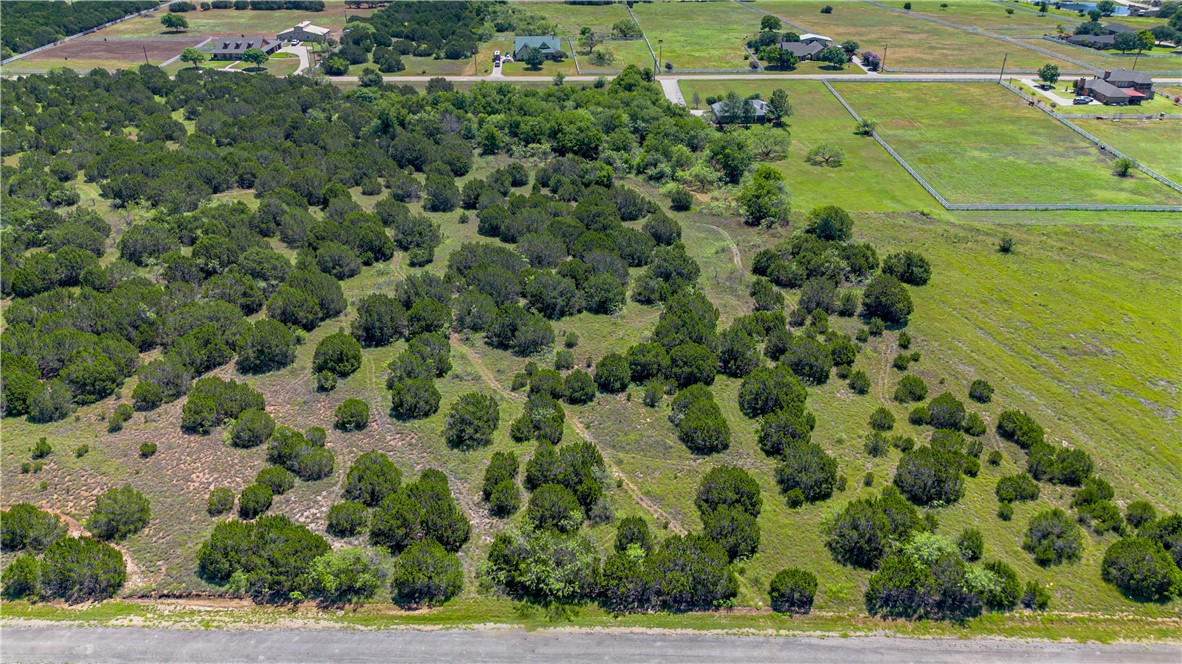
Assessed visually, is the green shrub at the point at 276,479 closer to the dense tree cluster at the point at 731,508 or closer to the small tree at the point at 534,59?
the dense tree cluster at the point at 731,508

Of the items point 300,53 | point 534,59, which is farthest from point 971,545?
point 300,53

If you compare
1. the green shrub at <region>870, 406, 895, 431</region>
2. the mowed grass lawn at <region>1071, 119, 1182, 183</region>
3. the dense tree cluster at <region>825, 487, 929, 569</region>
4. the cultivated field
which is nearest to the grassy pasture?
the mowed grass lawn at <region>1071, 119, 1182, 183</region>

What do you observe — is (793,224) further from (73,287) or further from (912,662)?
(73,287)

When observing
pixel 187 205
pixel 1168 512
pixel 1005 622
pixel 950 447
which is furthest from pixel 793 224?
pixel 187 205

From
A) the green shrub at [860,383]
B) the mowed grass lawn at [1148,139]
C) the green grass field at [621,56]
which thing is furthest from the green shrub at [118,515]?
the green grass field at [621,56]

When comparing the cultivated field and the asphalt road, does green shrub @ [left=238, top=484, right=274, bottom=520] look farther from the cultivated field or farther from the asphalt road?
the cultivated field
